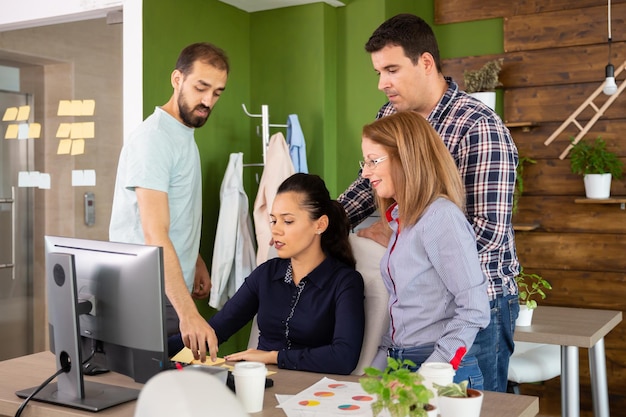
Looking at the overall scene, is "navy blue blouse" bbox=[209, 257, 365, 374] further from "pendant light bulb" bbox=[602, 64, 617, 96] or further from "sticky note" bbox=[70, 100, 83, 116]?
"pendant light bulb" bbox=[602, 64, 617, 96]

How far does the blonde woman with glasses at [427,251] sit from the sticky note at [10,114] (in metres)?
2.69

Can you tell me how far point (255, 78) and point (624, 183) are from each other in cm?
220

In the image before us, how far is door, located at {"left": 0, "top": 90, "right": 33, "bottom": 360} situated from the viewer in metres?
3.96

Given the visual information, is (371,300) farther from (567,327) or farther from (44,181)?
(44,181)

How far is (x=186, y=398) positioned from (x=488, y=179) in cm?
159

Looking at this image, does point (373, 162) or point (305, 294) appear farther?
point (305, 294)

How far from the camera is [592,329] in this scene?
2992 millimetres

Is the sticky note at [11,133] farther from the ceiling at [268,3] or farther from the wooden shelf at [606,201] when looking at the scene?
the wooden shelf at [606,201]

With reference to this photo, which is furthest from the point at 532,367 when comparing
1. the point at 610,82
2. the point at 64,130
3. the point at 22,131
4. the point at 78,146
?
the point at 22,131

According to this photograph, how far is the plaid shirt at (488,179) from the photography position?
6.71ft

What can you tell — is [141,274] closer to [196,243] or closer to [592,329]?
[196,243]

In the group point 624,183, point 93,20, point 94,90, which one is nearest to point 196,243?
point 94,90

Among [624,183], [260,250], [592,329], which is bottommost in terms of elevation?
[592,329]

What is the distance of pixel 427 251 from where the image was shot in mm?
1811
